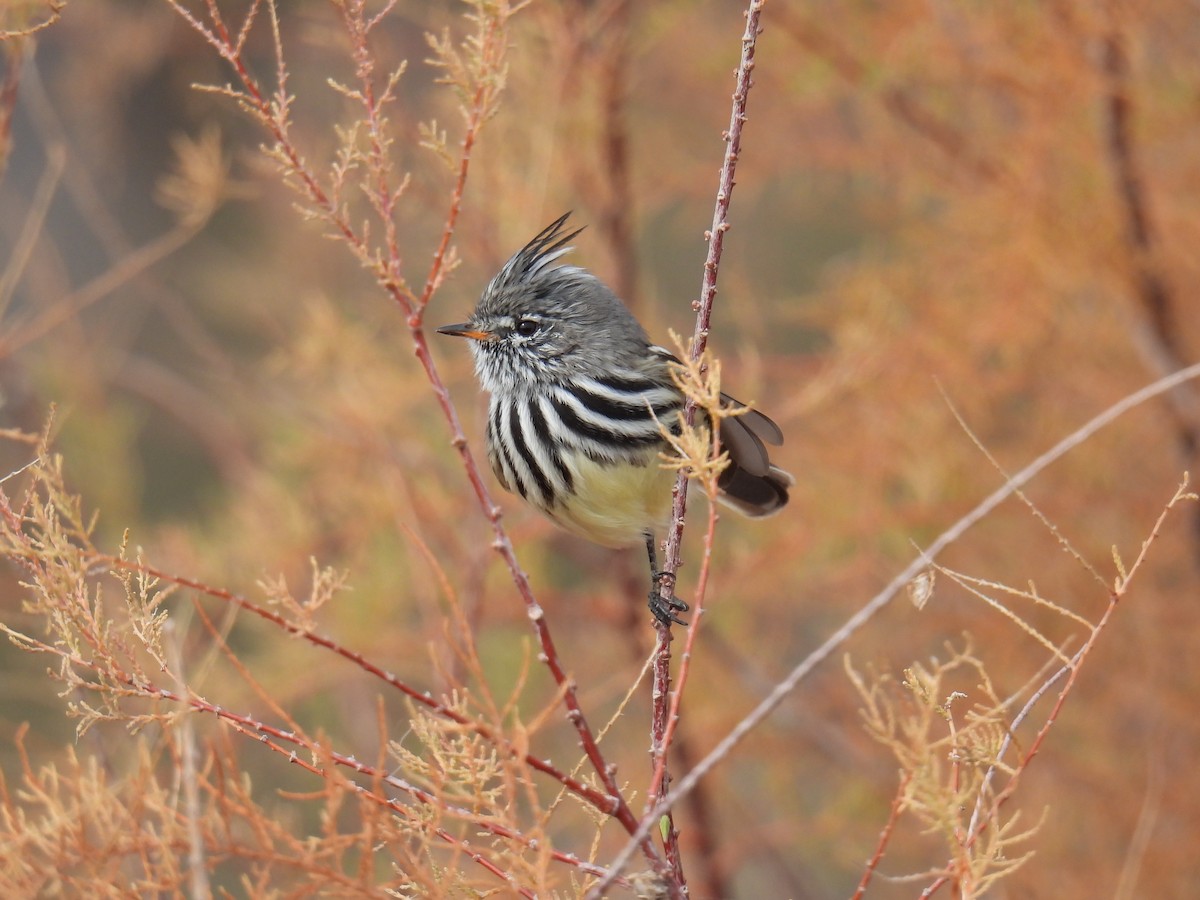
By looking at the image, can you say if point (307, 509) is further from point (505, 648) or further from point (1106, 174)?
point (1106, 174)

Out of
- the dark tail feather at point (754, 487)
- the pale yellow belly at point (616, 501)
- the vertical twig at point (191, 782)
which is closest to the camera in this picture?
the vertical twig at point (191, 782)

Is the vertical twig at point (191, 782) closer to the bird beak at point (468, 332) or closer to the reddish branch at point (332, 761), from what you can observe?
the reddish branch at point (332, 761)

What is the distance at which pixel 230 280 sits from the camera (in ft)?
20.1

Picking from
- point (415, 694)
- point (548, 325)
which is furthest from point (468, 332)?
point (415, 694)

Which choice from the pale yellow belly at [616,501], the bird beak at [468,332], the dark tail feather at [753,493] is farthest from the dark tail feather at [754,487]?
the bird beak at [468,332]

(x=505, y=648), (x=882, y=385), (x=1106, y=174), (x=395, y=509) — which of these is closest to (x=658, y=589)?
(x=395, y=509)

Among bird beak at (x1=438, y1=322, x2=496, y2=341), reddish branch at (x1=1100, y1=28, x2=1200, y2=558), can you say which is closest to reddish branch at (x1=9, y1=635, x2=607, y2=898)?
bird beak at (x1=438, y1=322, x2=496, y2=341)

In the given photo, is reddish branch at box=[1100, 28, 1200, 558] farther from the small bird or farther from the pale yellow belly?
the pale yellow belly

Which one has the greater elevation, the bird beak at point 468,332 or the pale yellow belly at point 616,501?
the bird beak at point 468,332

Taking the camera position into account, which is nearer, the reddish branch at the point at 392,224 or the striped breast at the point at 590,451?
the reddish branch at the point at 392,224

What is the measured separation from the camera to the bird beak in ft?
9.32

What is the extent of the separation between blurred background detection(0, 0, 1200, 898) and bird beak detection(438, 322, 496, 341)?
499 millimetres

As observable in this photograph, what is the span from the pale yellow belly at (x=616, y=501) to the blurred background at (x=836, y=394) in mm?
440

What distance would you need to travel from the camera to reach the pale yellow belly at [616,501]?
2686 mm
